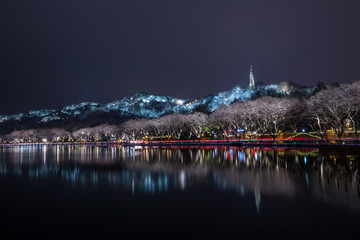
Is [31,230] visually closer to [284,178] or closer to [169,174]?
[169,174]

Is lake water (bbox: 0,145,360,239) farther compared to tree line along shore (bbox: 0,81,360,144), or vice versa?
tree line along shore (bbox: 0,81,360,144)

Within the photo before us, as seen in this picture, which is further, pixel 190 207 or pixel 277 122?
pixel 277 122

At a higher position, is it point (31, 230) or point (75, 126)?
point (75, 126)

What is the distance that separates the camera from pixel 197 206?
10.1 metres

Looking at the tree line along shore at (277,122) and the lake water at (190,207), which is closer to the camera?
the lake water at (190,207)

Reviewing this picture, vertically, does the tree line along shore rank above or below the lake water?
above

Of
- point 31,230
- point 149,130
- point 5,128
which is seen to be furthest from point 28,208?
point 5,128

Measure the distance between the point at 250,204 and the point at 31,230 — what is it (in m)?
8.21

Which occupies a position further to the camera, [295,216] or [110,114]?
[110,114]

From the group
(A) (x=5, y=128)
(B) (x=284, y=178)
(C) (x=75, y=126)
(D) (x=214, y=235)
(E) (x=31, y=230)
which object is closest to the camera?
(D) (x=214, y=235)

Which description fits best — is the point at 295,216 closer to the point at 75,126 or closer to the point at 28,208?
the point at 28,208

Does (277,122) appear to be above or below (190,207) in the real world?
above

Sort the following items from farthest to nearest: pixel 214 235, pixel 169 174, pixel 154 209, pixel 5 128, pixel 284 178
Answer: pixel 5 128, pixel 169 174, pixel 284 178, pixel 154 209, pixel 214 235

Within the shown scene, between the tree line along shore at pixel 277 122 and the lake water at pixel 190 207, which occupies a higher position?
the tree line along shore at pixel 277 122
